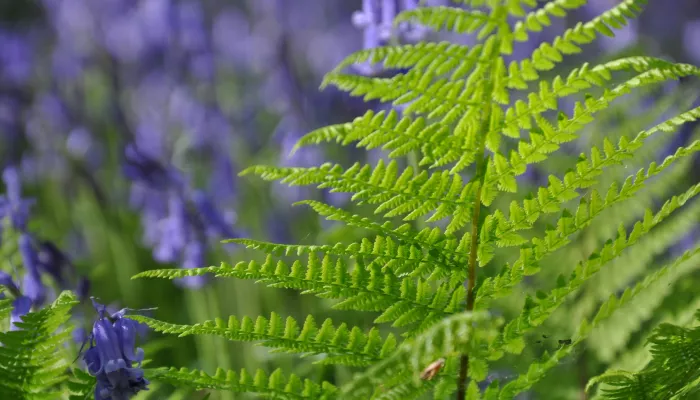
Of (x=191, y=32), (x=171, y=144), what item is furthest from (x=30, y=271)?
(x=191, y=32)

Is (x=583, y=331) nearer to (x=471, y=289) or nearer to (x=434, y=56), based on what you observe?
(x=471, y=289)

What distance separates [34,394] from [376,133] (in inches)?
14.7

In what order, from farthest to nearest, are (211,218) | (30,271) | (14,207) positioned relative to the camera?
(211,218) < (14,207) < (30,271)

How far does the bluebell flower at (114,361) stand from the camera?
87 cm

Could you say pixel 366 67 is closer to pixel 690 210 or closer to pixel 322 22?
pixel 690 210

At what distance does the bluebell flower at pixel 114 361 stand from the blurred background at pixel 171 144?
0.33ft

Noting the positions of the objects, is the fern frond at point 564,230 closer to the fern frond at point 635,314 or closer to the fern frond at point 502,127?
the fern frond at point 502,127

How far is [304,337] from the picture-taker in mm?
721

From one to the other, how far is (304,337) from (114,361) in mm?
264

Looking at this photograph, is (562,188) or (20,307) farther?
(20,307)

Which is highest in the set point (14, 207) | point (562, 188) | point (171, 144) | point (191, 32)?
point (191, 32)

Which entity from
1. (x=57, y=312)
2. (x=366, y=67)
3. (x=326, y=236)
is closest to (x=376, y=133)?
(x=57, y=312)

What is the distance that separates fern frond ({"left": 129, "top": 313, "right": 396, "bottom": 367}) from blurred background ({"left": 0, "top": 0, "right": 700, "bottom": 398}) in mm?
304

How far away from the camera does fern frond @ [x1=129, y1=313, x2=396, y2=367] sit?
0.71m
